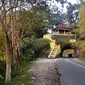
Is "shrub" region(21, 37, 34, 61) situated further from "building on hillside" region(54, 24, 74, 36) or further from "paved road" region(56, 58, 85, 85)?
"building on hillside" region(54, 24, 74, 36)

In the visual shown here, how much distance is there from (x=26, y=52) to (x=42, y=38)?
1578 centimetres

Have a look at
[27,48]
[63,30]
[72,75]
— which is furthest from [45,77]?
[63,30]

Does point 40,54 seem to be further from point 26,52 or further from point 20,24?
point 20,24

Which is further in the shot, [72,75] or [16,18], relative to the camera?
[16,18]

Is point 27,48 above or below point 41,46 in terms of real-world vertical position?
above

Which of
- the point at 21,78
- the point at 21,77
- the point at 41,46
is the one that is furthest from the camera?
the point at 41,46

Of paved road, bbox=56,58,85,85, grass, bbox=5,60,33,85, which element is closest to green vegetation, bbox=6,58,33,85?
grass, bbox=5,60,33,85

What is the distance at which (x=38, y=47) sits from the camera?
49.8 meters

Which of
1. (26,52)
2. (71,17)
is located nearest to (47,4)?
(26,52)

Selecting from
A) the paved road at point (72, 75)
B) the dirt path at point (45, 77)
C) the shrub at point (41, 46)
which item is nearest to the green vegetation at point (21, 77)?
the dirt path at point (45, 77)

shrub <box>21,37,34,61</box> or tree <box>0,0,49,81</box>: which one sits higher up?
tree <box>0,0,49,81</box>

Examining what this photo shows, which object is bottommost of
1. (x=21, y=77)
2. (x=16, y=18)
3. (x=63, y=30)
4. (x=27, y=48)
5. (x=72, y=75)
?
(x=27, y=48)

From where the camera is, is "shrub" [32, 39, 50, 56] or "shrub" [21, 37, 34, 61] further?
"shrub" [32, 39, 50, 56]

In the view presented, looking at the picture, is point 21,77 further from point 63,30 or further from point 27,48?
point 63,30
